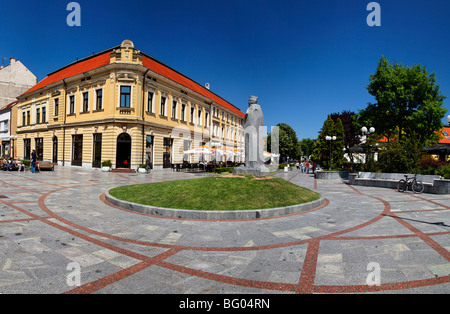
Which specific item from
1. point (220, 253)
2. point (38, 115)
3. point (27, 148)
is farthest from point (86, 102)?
point (220, 253)

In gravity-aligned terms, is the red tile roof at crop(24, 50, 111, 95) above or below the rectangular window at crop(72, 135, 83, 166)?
above

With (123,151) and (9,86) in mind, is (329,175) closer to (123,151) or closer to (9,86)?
(123,151)

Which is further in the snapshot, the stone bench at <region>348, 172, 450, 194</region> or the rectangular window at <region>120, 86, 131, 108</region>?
the rectangular window at <region>120, 86, 131, 108</region>

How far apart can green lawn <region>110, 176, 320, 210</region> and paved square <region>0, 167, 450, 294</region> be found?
90 cm

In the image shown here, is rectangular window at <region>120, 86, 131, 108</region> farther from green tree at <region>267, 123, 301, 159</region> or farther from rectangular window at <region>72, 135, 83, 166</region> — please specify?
green tree at <region>267, 123, 301, 159</region>

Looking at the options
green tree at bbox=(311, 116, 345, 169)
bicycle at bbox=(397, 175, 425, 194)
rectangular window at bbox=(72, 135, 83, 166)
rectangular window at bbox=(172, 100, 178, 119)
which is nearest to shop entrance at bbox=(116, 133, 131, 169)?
rectangular window at bbox=(72, 135, 83, 166)

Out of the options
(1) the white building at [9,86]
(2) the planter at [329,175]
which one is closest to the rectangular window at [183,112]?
(2) the planter at [329,175]

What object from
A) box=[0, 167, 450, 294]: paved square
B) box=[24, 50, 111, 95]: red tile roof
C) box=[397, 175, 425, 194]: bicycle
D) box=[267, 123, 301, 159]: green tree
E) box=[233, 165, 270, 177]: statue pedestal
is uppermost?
box=[24, 50, 111, 95]: red tile roof

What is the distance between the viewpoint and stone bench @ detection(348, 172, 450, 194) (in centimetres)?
1304
